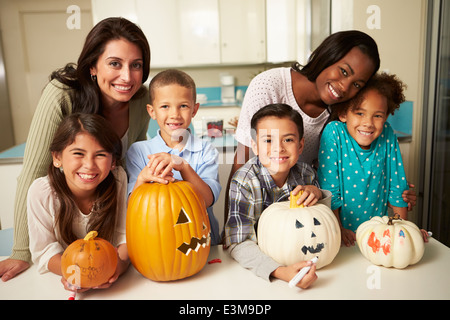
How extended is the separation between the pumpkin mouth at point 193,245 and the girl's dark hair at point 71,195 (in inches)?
9.3

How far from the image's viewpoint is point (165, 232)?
0.74 metres

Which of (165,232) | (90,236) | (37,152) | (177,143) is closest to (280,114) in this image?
(177,143)

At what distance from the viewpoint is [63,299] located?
728 millimetres

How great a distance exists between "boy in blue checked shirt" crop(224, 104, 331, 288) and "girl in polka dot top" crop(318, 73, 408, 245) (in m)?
0.16

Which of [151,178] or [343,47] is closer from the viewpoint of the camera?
[151,178]

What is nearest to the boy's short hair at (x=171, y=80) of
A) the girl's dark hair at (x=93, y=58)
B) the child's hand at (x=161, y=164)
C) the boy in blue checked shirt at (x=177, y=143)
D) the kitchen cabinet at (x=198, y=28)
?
the boy in blue checked shirt at (x=177, y=143)

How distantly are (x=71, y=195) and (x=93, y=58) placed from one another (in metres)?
0.39

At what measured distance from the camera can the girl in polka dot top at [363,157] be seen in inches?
41.1

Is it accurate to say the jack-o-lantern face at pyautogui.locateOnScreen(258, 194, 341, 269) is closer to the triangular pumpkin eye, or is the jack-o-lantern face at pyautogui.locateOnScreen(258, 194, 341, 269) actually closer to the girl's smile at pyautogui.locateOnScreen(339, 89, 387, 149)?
the triangular pumpkin eye

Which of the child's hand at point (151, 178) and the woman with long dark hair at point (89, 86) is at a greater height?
the woman with long dark hair at point (89, 86)

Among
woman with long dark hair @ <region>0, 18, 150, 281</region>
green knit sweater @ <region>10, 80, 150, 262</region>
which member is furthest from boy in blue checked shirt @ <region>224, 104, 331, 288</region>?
green knit sweater @ <region>10, 80, 150, 262</region>

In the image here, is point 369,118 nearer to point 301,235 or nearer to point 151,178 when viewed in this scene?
point 301,235

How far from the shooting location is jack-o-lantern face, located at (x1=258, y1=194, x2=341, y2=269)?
2.59 feet

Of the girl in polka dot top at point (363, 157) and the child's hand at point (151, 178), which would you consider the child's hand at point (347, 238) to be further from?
the child's hand at point (151, 178)
